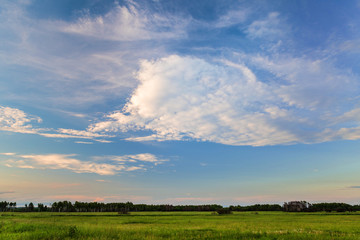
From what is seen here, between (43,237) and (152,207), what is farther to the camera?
(152,207)

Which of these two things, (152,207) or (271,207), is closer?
(271,207)

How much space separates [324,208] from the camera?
15675cm

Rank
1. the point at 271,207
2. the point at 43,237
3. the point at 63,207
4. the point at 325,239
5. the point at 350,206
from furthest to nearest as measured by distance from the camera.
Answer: the point at 63,207 < the point at 271,207 < the point at 350,206 < the point at 43,237 < the point at 325,239

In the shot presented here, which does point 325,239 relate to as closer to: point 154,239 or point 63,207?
point 154,239

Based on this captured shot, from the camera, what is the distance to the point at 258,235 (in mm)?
22438

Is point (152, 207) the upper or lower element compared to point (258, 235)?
lower

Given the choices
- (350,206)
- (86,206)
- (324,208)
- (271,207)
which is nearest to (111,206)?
(86,206)

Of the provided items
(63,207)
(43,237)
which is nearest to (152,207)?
(63,207)

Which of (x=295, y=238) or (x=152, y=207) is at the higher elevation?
(x=295, y=238)

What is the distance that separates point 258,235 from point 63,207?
669 ft

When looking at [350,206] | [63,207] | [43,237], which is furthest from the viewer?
[63,207]

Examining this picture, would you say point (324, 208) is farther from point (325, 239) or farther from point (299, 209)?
point (325, 239)

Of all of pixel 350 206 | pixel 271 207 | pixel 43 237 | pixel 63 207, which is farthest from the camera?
pixel 63 207

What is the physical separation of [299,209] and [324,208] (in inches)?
607
